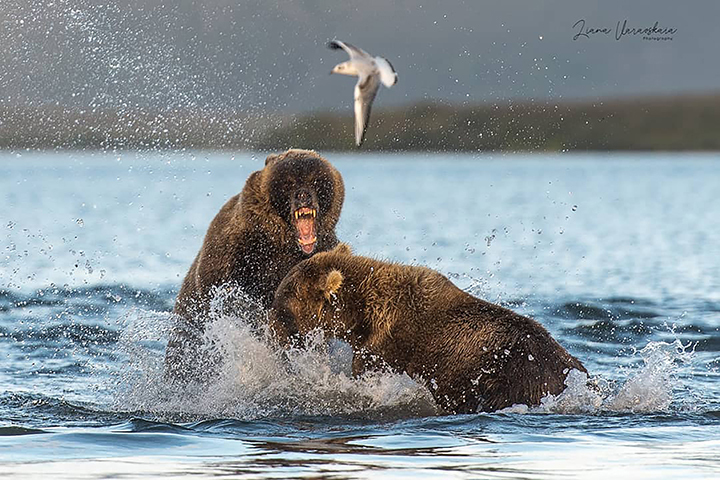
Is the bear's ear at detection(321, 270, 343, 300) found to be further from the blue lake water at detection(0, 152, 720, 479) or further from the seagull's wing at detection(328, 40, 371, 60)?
the seagull's wing at detection(328, 40, 371, 60)

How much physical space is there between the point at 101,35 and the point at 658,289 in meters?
9.41

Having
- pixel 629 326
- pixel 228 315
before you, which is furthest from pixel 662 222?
pixel 228 315

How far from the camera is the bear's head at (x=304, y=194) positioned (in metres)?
10.0

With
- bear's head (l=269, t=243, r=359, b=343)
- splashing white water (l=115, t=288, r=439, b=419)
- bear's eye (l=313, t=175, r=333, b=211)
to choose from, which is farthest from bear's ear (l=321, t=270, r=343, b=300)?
bear's eye (l=313, t=175, r=333, b=211)

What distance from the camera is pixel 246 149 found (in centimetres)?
1280

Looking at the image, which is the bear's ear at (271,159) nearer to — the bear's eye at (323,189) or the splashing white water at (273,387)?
the bear's eye at (323,189)

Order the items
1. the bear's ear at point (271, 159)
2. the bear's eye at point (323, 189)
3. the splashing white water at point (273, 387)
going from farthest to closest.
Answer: the bear's ear at point (271, 159) < the bear's eye at point (323, 189) < the splashing white water at point (273, 387)

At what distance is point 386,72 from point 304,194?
4.24ft

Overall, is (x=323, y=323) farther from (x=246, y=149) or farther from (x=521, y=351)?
(x=246, y=149)

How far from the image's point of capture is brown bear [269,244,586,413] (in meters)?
8.55

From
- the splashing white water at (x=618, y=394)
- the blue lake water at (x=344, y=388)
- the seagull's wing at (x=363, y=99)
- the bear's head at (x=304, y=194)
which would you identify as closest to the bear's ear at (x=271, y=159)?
the bear's head at (x=304, y=194)

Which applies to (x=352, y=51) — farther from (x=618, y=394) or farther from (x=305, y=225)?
(x=618, y=394)

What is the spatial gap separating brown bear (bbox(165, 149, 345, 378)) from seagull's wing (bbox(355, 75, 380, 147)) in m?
0.42

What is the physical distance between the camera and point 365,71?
9570 mm
